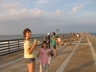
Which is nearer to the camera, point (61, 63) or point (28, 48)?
point (28, 48)

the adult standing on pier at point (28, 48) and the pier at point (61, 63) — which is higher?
the adult standing on pier at point (28, 48)

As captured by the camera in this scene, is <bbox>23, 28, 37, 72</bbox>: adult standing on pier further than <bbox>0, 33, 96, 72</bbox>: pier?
No

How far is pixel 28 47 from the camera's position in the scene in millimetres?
5332

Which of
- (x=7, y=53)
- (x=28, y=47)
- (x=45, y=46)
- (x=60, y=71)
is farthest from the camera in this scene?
(x=7, y=53)

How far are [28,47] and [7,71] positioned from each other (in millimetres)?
4344

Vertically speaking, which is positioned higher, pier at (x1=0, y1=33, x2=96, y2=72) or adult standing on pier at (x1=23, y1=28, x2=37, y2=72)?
adult standing on pier at (x1=23, y1=28, x2=37, y2=72)

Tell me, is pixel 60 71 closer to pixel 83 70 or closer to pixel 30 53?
pixel 83 70

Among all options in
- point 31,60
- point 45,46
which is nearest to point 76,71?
point 45,46

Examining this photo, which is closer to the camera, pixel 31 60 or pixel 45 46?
pixel 31 60

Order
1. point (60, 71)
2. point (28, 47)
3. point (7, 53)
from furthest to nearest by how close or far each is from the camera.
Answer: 1. point (7, 53)
2. point (60, 71)
3. point (28, 47)

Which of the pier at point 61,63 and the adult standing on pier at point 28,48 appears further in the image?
the pier at point 61,63

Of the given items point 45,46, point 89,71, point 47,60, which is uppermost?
point 45,46

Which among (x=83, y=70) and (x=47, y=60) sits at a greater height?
(x=47, y=60)

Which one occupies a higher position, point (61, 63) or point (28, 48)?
point (28, 48)
